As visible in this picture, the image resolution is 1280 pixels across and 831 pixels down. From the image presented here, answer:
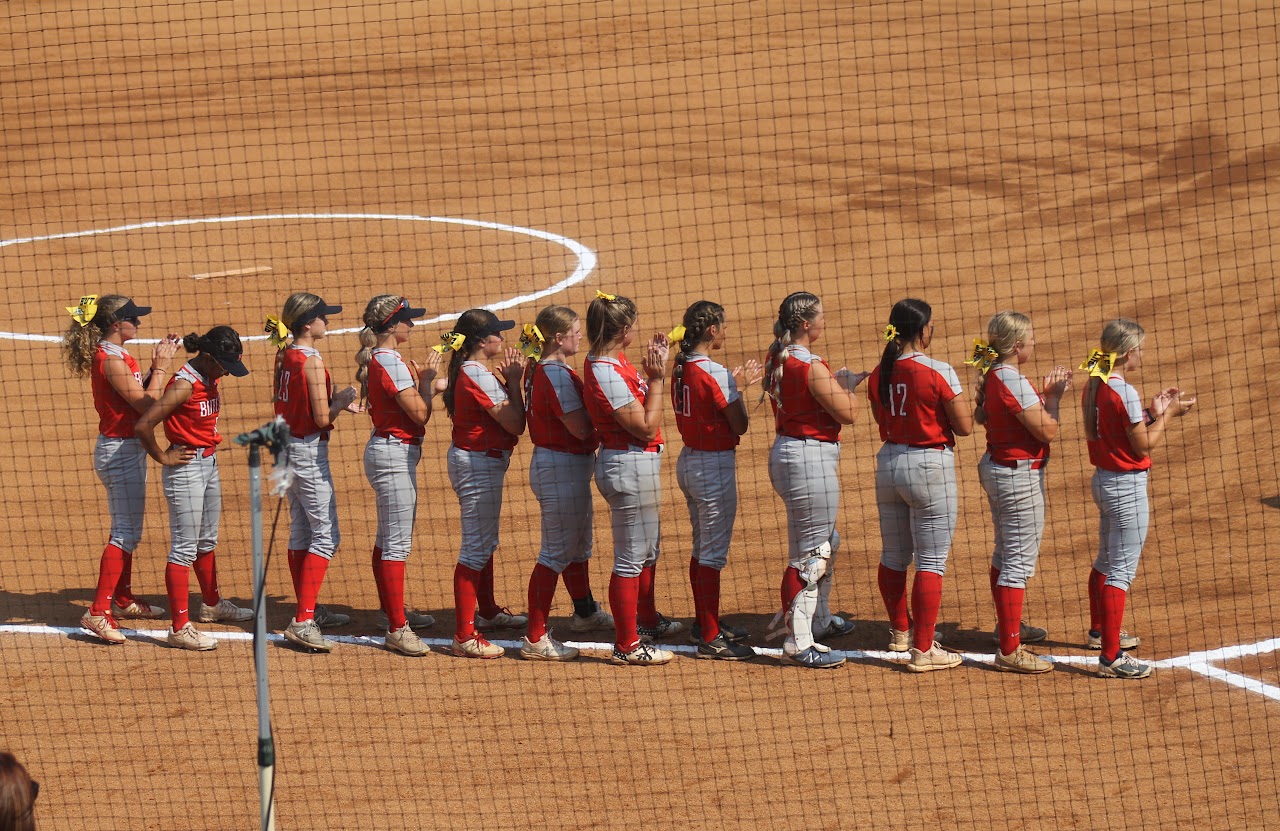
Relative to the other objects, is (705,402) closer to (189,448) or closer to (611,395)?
(611,395)

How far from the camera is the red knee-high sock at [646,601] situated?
843 cm

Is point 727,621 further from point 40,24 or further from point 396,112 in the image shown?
point 40,24

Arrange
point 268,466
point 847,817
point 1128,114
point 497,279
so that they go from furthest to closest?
point 1128,114
point 497,279
point 268,466
point 847,817

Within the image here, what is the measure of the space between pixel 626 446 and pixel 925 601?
1844 mm

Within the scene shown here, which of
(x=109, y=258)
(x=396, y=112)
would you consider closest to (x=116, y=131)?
(x=396, y=112)

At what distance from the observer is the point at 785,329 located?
25.9 ft

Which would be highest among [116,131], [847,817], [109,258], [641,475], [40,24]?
[40,24]

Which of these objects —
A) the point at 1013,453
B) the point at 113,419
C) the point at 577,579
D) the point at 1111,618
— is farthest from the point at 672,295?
the point at 1111,618

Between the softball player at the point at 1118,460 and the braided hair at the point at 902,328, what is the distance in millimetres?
934

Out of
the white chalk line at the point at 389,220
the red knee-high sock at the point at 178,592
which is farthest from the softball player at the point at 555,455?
the white chalk line at the point at 389,220

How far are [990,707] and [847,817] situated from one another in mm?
1364

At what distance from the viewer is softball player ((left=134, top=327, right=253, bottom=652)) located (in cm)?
838

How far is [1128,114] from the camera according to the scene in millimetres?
21922

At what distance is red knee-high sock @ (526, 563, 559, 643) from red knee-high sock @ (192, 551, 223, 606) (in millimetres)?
2067
